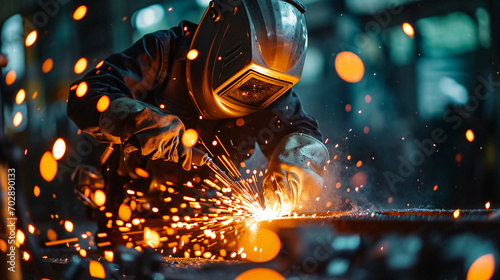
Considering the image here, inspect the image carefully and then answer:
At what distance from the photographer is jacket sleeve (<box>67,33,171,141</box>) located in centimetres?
100

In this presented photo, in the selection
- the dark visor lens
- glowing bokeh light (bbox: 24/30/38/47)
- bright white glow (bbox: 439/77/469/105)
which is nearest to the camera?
the dark visor lens

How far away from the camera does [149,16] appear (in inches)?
64.5

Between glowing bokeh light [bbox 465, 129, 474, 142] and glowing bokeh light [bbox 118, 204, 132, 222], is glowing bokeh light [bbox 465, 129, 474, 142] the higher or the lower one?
the lower one

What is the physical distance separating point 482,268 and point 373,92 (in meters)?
1.51

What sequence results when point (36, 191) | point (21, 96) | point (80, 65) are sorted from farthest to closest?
1. point (80, 65)
2. point (36, 191)
3. point (21, 96)

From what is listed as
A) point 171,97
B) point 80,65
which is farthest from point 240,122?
point 80,65

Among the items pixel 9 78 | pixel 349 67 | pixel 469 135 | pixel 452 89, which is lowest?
pixel 469 135

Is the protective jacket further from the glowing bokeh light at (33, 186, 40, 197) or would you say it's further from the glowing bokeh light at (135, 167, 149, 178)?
the glowing bokeh light at (33, 186, 40, 197)

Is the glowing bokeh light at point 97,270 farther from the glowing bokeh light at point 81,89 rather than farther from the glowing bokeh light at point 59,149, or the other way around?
the glowing bokeh light at point 59,149

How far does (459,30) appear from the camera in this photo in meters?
1.83

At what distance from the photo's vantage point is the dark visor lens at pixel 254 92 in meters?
1.07

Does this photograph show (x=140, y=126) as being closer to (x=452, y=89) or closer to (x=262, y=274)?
(x=262, y=274)

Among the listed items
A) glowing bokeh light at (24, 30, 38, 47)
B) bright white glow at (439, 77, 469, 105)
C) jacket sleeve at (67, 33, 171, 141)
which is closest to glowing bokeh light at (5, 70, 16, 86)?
jacket sleeve at (67, 33, 171, 141)

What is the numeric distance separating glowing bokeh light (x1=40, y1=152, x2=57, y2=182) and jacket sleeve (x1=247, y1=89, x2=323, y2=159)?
3.92 ft
